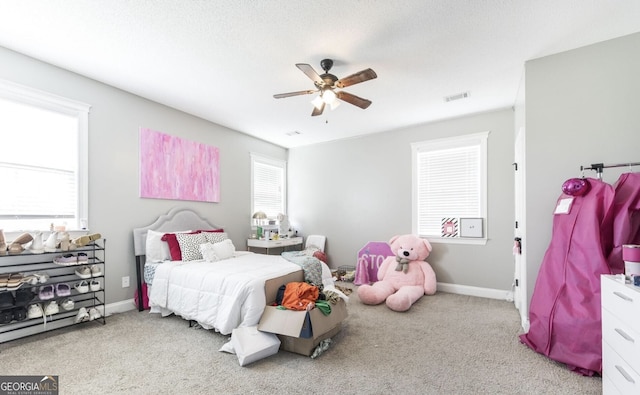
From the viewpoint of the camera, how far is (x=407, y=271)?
4266 mm

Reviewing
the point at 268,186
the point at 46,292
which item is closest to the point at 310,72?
the point at 46,292

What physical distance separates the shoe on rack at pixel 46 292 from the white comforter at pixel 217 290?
848 mm

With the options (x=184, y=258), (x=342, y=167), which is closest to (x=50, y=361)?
(x=184, y=258)

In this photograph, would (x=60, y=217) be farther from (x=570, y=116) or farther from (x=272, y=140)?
(x=570, y=116)

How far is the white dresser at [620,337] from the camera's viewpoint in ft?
4.78

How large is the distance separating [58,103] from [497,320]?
5120 millimetres

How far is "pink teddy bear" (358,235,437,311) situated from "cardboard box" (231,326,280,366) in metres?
1.70

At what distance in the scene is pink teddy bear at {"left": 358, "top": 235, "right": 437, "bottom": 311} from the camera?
399 cm

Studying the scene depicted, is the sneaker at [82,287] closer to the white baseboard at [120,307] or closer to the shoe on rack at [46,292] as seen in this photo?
the shoe on rack at [46,292]

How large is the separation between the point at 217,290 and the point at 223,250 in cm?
95

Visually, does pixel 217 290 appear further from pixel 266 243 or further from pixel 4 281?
pixel 266 243

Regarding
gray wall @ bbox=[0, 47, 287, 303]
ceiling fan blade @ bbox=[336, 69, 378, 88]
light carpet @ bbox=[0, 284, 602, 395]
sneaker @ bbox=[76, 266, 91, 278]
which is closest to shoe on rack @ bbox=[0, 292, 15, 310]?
light carpet @ bbox=[0, 284, 602, 395]

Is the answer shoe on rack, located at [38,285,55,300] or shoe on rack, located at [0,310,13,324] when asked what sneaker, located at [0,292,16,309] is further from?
shoe on rack, located at [38,285,55,300]

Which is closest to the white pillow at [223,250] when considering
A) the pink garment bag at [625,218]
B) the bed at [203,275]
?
the bed at [203,275]
